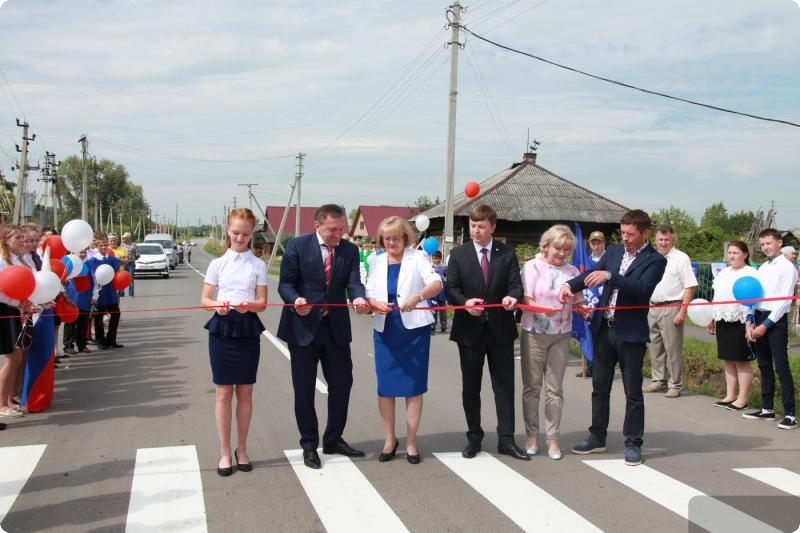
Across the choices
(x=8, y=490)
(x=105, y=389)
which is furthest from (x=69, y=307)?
(x=8, y=490)

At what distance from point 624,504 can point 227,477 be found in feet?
9.38

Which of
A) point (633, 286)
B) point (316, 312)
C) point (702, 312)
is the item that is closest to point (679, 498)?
point (633, 286)

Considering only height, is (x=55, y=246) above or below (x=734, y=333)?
above

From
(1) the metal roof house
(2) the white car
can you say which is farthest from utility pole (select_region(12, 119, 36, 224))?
(1) the metal roof house

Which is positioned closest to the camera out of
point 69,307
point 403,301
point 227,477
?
point 227,477

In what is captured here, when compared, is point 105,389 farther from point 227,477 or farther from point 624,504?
point 624,504

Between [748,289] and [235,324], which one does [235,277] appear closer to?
[235,324]

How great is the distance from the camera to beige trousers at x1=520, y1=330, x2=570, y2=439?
587cm

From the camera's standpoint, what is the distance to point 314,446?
5.54m

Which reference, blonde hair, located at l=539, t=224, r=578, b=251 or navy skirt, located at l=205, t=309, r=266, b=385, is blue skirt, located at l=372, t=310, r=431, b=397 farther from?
blonde hair, located at l=539, t=224, r=578, b=251

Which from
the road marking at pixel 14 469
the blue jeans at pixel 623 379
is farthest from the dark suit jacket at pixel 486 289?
the road marking at pixel 14 469

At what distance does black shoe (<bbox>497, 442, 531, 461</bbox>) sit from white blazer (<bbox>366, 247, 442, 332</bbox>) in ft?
4.09

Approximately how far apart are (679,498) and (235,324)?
3.44 metres

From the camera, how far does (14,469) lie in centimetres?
535
